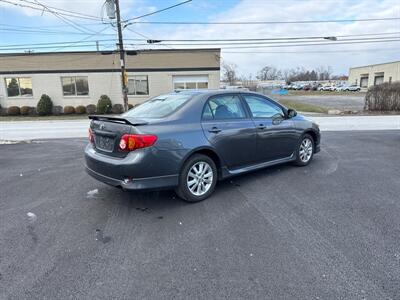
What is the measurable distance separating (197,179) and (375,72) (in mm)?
80534

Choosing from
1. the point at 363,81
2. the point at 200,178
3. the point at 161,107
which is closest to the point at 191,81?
the point at 161,107

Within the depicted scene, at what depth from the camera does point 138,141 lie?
11.8 ft

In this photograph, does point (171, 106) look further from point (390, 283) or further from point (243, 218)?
point (390, 283)

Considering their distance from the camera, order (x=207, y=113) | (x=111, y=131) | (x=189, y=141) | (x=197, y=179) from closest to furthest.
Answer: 1. (x=111, y=131)
2. (x=189, y=141)
3. (x=197, y=179)
4. (x=207, y=113)

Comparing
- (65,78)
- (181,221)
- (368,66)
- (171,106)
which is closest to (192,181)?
(181,221)

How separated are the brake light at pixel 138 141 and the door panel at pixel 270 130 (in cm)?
200

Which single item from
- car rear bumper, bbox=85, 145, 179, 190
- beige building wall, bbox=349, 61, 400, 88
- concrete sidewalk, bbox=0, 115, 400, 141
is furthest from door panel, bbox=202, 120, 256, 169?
beige building wall, bbox=349, 61, 400, 88

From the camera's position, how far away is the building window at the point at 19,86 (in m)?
22.8

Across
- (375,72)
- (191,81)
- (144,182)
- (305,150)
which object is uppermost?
(375,72)

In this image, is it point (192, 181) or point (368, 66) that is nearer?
point (192, 181)

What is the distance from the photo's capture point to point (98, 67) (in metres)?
22.4

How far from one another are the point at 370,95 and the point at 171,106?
66.9 ft

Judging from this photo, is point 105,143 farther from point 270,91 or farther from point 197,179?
point 270,91

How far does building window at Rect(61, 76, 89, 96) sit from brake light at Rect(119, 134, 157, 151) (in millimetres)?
21222
